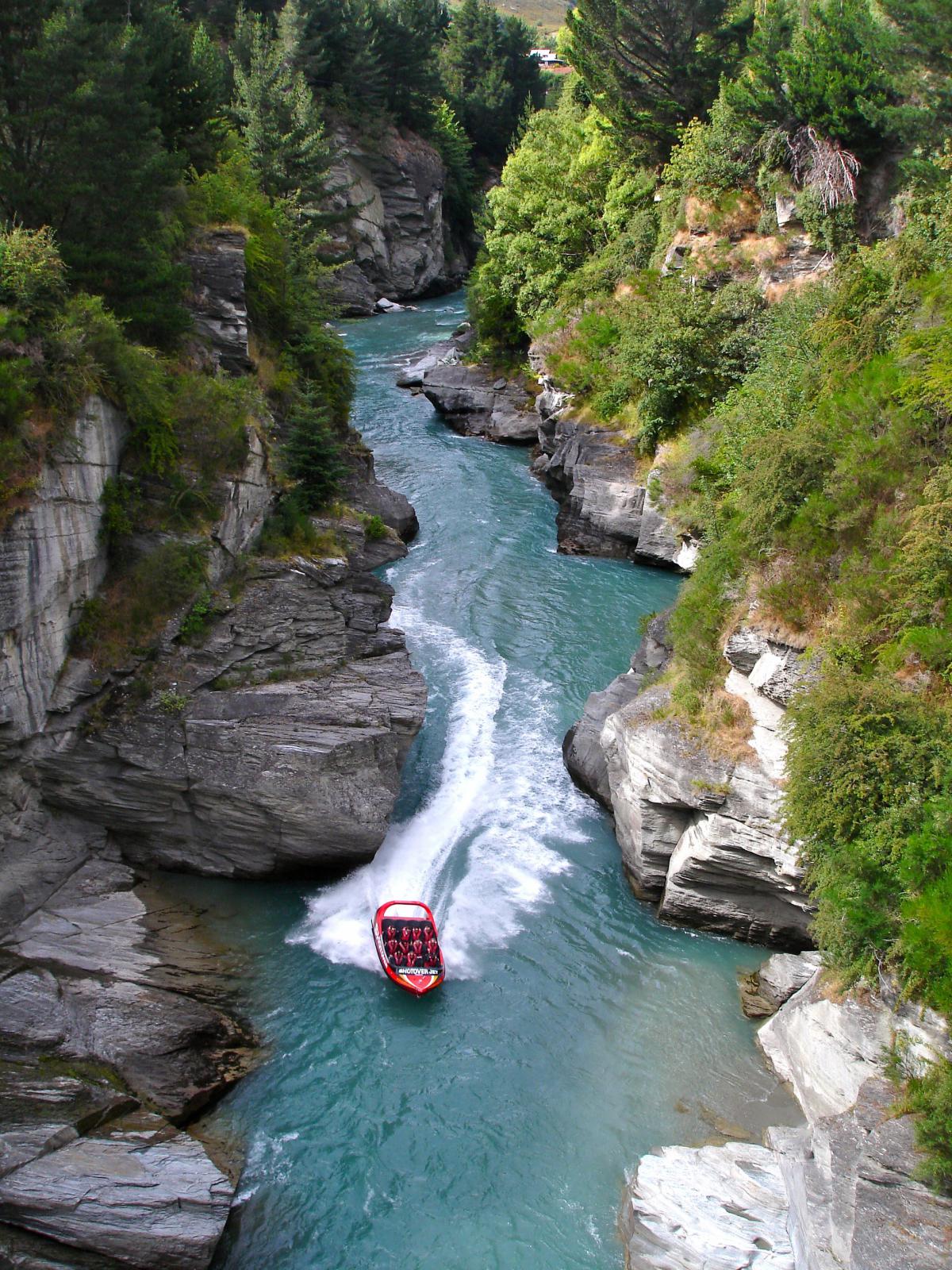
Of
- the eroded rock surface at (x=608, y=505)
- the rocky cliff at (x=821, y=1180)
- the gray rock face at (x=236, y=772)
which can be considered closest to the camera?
the rocky cliff at (x=821, y=1180)

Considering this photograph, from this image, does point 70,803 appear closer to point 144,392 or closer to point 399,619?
point 144,392

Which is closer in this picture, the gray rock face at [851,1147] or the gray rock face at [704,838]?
the gray rock face at [851,1147]

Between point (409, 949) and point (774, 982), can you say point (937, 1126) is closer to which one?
point (774, 982)

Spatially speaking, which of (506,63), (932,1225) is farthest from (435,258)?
(932,1225)

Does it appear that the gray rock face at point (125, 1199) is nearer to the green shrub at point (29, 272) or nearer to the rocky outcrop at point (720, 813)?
the rocky outcrop at point (720, 813)

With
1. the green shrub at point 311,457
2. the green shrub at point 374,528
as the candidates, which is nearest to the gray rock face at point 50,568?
the green shrub at point 311,457

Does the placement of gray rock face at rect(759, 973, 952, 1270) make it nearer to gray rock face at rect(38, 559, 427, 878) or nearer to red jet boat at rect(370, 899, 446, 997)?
red jet boat at rect(370, 899, 446, 997)

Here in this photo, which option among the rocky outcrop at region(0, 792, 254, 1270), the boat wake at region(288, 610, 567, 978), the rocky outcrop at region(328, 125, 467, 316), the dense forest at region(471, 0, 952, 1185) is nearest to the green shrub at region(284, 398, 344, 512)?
the boat wake at region(288, 610, 567, 978)

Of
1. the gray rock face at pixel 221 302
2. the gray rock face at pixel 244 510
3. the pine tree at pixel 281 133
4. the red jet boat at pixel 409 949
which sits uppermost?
the pine tree at pixel 281 133
